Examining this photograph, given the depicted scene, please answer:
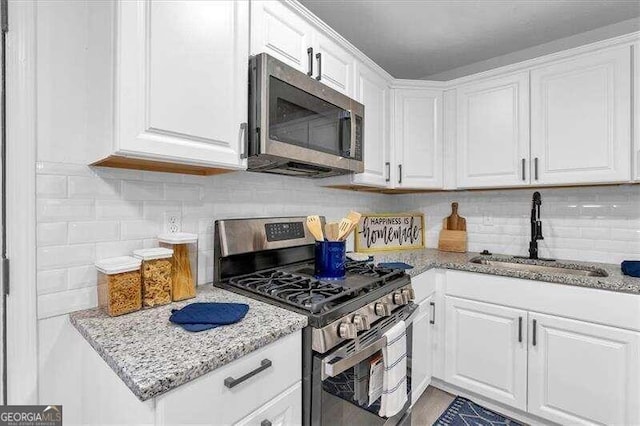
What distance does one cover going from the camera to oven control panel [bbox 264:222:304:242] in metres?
1.64

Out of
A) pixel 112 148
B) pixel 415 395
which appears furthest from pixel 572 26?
pixel 112 148

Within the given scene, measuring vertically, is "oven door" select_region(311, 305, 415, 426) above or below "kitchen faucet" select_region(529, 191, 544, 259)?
below

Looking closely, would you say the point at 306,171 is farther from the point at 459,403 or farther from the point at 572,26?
the point at 572,26

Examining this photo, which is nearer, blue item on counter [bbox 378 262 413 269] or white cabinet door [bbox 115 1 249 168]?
white cabinet door [bbox 115 1 249 168]

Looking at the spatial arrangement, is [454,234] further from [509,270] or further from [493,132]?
[493,132]

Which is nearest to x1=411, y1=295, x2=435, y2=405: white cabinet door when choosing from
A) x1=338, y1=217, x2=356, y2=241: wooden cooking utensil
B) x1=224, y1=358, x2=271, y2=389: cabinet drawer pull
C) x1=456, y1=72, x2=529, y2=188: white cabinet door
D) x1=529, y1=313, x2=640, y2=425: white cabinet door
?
x1=529, y1=313, x2=640, y2=425: white cabinet door

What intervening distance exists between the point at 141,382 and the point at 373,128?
70.7 inches

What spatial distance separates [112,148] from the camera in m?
0.92

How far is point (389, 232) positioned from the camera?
8.39 ft

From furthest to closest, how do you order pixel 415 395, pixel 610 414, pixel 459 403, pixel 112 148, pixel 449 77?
pixel 449 77, pixel 459 403, pixel 415 395, pixel 610 414, pixel 112 148

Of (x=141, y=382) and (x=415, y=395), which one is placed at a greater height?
(x=141, y=382)

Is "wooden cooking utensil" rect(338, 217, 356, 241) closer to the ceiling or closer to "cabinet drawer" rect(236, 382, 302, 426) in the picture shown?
"cabinet drawer" rect(236, 382, 302, 426)

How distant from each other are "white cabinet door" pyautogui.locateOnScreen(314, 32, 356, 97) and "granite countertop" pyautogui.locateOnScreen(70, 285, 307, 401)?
118 cm

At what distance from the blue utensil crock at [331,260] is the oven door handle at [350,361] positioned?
362mm
